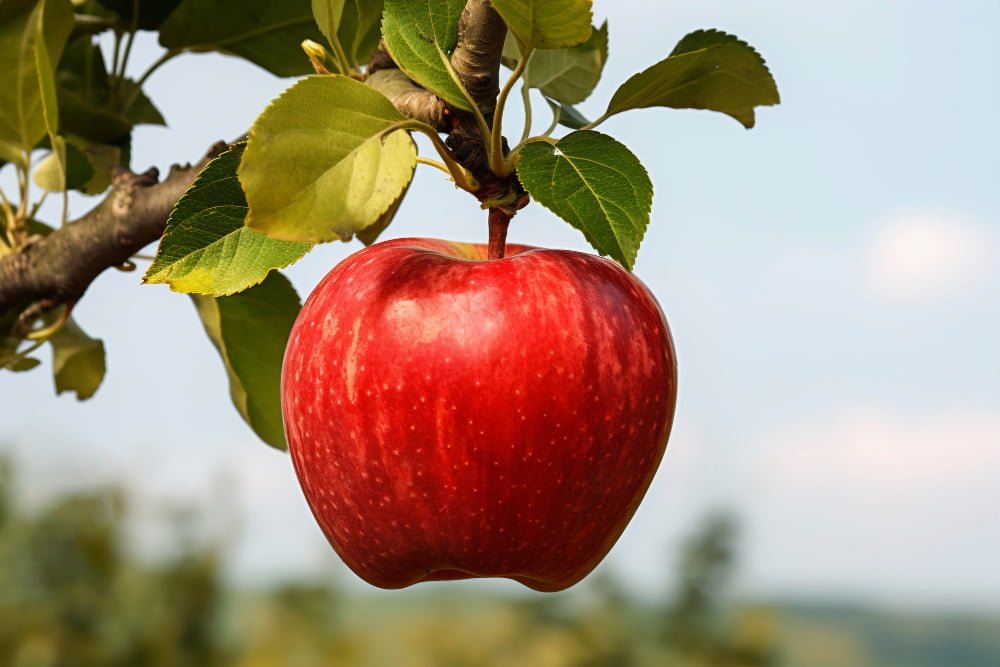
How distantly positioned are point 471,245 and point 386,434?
169mm

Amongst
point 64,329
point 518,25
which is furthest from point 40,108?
point 518,25

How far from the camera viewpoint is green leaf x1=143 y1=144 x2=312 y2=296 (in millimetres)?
440

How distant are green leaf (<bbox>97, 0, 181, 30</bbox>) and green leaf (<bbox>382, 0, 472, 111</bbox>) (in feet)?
1.37

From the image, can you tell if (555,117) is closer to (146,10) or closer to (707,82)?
(707,82)

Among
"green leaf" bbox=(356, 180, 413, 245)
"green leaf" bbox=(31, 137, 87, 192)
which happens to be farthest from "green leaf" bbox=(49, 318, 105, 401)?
"green leaf" bbox=(356, 180, 413, 245)

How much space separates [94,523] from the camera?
4.25m

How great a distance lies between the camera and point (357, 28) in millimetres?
643

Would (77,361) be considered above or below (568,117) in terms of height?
below

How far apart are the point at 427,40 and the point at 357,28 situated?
0.65 ft

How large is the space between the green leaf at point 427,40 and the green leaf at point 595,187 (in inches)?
1.8

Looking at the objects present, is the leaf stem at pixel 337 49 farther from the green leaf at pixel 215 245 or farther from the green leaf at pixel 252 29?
the green leaf at pixel 252 29

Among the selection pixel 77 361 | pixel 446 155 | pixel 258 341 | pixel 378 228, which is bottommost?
pixel 77 361

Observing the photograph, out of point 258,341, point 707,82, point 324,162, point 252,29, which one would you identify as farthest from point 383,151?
point 252,29

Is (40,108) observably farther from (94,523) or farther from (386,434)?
(94,523)
